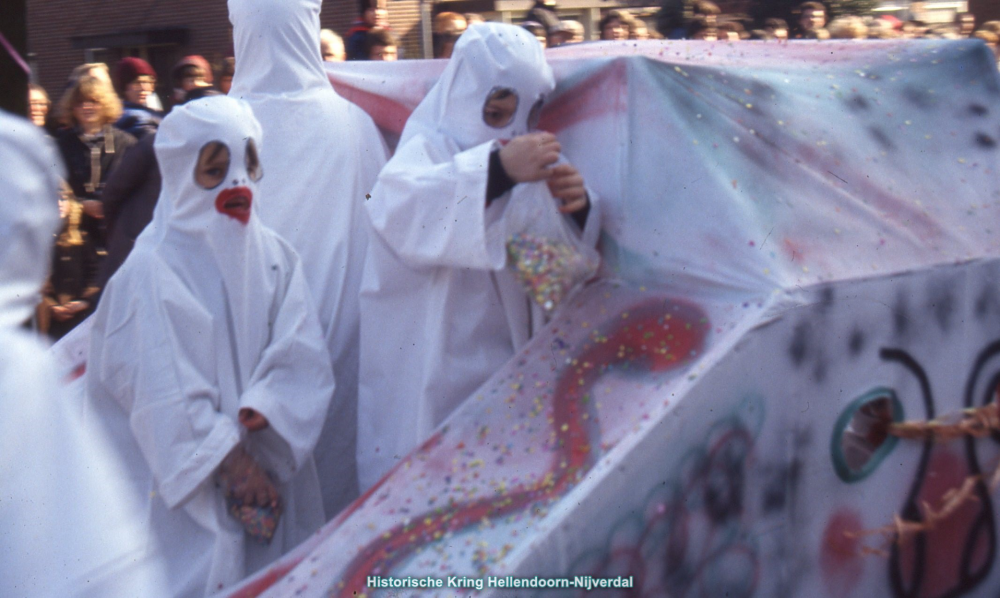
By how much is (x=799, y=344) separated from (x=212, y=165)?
1740 millimetres

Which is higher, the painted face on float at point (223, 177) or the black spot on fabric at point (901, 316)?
the painted face on float at point (223, 177)

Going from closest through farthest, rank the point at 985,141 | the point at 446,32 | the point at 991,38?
1. the point at 985,141
2. the point at 446,32
3. the point at 991,38

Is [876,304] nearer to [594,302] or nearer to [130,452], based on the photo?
[594,302]

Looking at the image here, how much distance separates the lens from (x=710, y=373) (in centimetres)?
233

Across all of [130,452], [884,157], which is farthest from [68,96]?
[884,157]

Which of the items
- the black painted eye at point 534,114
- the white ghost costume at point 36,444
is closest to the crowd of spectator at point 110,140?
the black painted eye at point 534,114

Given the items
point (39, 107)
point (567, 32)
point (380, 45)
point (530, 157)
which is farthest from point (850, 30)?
point (39, 107)

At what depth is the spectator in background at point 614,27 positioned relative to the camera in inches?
255

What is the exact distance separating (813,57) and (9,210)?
2.66 meters

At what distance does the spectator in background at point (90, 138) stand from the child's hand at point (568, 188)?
3.25m

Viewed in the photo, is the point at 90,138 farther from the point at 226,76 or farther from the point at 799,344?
the point at 799,344

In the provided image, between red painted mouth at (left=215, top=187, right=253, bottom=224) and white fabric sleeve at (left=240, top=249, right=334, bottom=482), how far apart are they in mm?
306

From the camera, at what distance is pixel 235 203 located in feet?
10.2

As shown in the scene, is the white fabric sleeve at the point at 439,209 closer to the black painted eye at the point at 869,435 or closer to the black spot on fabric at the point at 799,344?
the black spot on fabric at the point at 799,344
